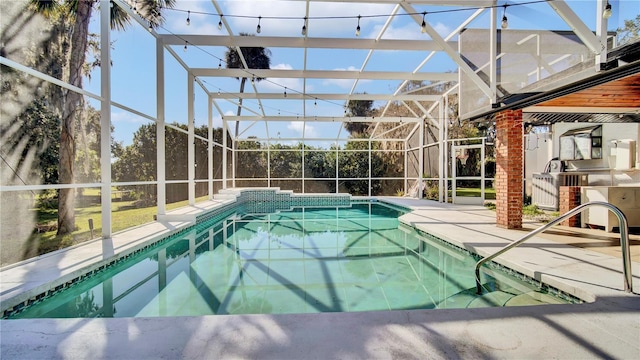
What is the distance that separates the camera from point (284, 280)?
Answer: 3654 millimetres

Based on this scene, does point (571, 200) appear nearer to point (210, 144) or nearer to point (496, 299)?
point (496, 299)

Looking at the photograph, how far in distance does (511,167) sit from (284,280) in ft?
14.5

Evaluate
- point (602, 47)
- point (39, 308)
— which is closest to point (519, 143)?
point (602, 47)

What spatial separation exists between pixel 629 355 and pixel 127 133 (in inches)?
387

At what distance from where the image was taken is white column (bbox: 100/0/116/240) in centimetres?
466

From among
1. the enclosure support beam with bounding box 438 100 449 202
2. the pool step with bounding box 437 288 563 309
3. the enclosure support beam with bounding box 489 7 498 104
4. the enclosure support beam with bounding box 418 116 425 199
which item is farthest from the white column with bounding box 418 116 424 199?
the pool step with bounding box 437 288 563 309

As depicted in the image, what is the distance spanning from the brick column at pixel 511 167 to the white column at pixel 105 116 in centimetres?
663

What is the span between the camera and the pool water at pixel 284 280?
115 inches

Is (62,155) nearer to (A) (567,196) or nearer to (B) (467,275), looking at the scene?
(B) (467,275)

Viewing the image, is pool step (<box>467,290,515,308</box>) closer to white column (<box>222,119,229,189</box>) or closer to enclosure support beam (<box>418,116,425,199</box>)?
enclosure support beam (<box>418,116,425,199</box>)

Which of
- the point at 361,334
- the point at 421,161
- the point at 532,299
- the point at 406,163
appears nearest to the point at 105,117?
the point at 361,334

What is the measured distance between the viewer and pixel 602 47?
317 cm

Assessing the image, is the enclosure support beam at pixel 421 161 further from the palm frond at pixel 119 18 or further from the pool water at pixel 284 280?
the palm frond at pixel 119 18

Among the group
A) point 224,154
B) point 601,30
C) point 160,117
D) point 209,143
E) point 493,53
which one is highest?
point 493,53
